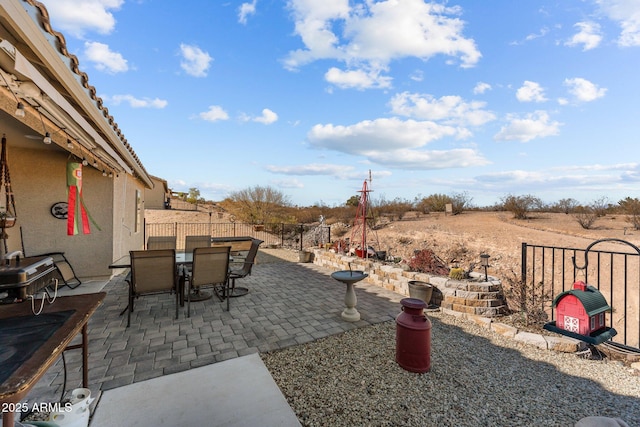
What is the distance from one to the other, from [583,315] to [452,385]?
4.36 ft

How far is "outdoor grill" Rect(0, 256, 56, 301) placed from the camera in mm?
1653

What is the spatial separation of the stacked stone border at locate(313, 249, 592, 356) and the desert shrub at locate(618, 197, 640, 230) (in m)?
10.7

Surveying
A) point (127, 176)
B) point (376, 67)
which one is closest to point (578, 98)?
point (376, 67)

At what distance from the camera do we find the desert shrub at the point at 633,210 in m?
10.4

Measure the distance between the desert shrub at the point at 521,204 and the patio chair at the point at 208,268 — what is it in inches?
630

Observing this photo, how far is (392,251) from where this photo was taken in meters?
9.33

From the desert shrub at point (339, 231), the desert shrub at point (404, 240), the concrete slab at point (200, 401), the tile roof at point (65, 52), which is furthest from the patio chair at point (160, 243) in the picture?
the desert shrub at point (339, 231)

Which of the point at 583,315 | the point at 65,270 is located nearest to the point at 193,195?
the point at 65,270

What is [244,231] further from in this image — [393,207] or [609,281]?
[609,281]

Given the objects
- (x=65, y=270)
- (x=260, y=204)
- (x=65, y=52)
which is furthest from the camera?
(x=260, y=204)

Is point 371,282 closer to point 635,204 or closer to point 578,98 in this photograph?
point 578,98

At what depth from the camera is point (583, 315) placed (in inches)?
68.5

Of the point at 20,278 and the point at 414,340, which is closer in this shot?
the point at 20,278

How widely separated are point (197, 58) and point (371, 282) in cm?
700
